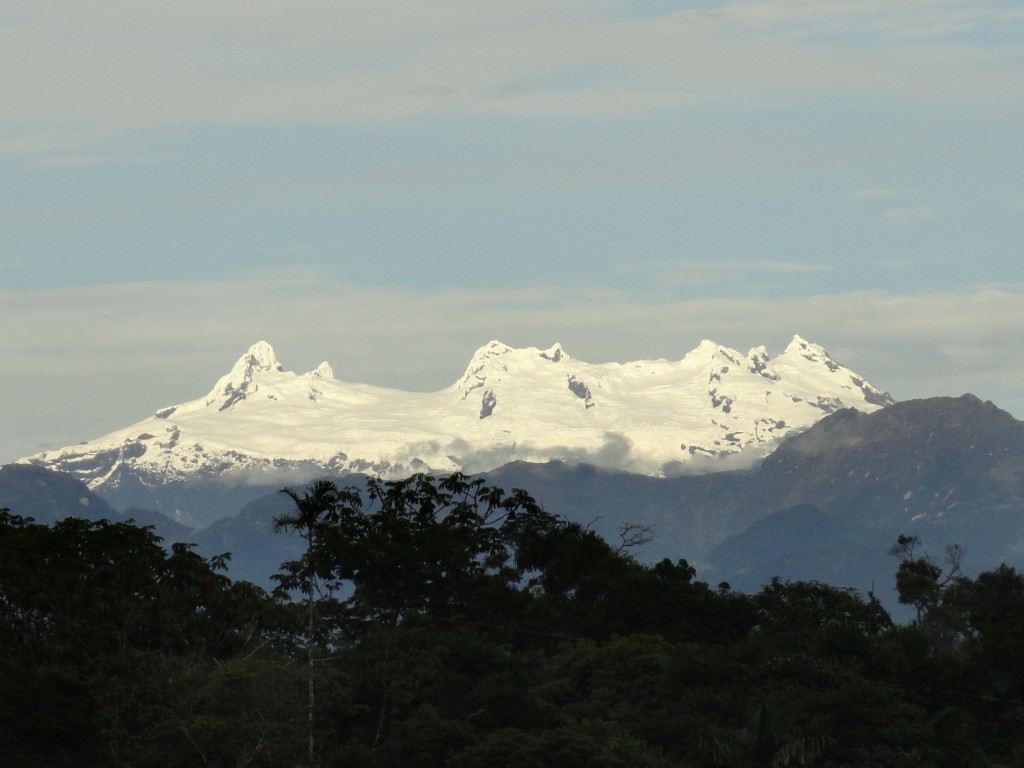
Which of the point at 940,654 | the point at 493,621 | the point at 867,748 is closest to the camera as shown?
the point at 867,748

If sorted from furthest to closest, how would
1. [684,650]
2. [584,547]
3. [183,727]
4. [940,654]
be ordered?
[584,547] → [940,654] → [684,650] → [183,727]

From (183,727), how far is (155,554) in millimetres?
29653

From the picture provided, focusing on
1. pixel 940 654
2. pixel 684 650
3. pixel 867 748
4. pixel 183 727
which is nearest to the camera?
pixel 183 727

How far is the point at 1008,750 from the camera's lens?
103625 millimetres

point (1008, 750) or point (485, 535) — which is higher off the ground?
point (485, 535)

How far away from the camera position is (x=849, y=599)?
151000 mm

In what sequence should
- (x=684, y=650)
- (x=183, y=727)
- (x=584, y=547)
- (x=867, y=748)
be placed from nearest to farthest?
(x=183, y=727) → (x=867, y=748) → (x=684, y=650) → (x=584, y=547)

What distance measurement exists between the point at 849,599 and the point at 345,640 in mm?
48711

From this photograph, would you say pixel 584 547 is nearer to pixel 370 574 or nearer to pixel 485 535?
pixel 485 535

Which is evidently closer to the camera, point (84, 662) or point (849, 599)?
point (84, 662)

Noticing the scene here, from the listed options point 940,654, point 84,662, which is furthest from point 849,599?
point 84,662

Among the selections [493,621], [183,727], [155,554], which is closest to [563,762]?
[183,727]

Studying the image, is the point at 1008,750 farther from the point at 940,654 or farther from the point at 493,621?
the point at 493,621

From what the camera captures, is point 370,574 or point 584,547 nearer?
point 370,574
